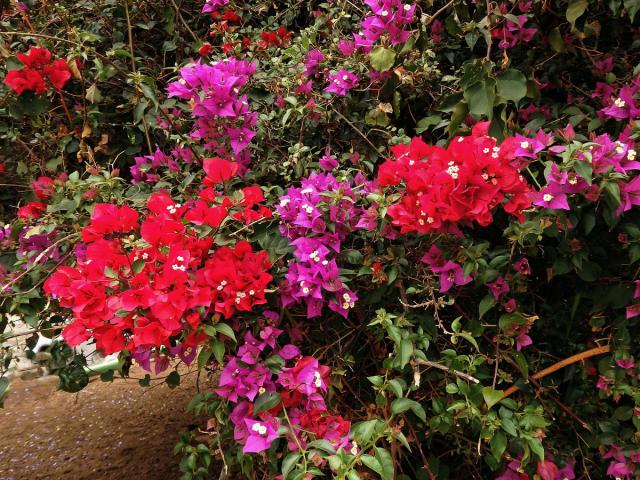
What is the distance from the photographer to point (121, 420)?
2.38 m

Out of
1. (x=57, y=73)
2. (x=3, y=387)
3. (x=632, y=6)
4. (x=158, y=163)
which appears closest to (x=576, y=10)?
(x=632, y=6)

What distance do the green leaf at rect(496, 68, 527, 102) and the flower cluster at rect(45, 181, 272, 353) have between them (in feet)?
1.91

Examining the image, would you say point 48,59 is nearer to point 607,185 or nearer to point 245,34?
point 245,34

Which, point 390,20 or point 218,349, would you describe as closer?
point 218,349

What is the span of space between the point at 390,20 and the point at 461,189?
0.55 m

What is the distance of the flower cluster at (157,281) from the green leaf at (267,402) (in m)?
0.17

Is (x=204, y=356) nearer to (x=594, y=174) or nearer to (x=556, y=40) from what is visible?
(x=594, y=174)

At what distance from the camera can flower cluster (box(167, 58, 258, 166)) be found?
1.19 metres

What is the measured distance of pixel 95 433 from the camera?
89.8 inches

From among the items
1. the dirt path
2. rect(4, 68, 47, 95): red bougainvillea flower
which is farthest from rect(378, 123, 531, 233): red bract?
the dirt path

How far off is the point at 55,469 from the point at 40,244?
1.17m

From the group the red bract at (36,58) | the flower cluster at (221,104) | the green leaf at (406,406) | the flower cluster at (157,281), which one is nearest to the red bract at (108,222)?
the flower cluster at (157,281)

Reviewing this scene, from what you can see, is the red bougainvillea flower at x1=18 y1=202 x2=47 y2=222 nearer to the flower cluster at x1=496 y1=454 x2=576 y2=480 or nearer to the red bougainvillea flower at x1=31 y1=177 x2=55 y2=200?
the red bougainvillea flower at x1=31 y1=177 x2=55 y2=200

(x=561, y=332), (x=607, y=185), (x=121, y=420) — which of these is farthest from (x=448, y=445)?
(x=121, y=420)
